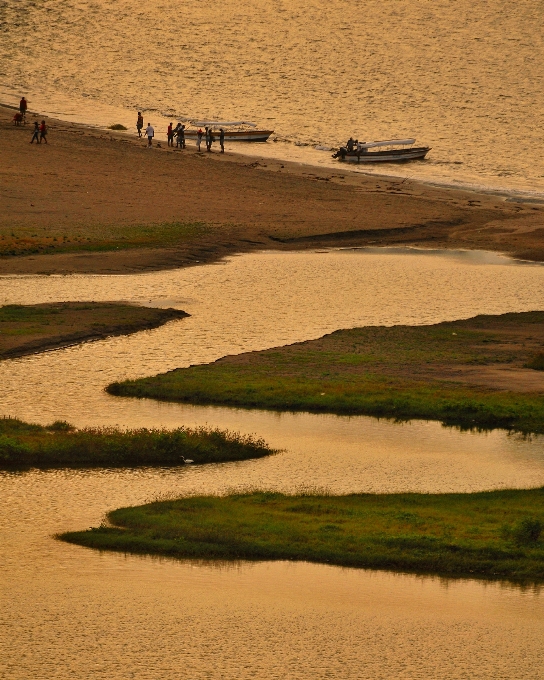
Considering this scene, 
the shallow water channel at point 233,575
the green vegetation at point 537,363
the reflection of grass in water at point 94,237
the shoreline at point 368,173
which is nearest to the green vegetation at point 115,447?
the shallow water channel at point 233,575

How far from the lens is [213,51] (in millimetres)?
121438

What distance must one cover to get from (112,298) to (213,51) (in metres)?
88.3

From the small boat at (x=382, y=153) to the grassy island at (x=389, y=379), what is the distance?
40.6 metres

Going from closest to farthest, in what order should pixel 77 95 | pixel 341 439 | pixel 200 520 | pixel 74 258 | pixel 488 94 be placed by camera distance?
pixel 200 520
pixel 341 439
pixel 74 258
pixel 77 95
pixel 488 94

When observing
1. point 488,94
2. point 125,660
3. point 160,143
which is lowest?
point 125,660

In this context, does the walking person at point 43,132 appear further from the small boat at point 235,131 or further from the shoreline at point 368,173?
the small boat at point 235,131

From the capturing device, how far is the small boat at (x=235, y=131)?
7781 centimetres

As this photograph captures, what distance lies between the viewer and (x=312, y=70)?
11550cm

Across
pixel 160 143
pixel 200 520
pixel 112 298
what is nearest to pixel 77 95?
pixel 160 143

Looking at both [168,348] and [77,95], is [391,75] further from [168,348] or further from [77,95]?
[168,348]

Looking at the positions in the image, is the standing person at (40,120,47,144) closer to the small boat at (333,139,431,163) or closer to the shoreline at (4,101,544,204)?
the shoreline at (4,101,544,204)

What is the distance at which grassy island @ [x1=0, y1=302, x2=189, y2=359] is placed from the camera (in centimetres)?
3068

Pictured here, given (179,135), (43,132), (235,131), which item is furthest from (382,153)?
(43,132)

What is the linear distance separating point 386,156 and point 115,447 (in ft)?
182
